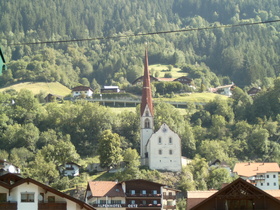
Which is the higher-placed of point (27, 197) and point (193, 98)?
point (193, 98)

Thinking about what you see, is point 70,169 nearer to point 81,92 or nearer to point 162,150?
point 162,150

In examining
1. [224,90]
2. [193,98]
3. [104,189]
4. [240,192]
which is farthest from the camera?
[224,90]

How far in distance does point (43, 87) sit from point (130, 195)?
95.6 m

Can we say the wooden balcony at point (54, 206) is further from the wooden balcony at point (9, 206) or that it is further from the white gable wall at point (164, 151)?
the white gable wall at point (164, 151)

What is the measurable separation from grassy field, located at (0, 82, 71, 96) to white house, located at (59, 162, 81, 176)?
61961 millimetres

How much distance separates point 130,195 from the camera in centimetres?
9112

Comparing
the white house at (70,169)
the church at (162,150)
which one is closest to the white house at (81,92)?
the church at (162,150)

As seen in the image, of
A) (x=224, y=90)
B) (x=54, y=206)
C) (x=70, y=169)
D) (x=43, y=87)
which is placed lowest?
(x=54, y=206)

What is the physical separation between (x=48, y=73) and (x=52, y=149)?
7802 cm

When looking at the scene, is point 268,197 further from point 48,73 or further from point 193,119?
point 48,73

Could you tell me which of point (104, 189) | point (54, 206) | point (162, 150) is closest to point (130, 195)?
point (104, 189)

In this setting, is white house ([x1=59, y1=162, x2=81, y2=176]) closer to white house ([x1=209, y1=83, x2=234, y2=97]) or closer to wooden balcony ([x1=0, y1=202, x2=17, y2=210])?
wooden balcony ([x1=0, y1=202, x2=17, y2=210])

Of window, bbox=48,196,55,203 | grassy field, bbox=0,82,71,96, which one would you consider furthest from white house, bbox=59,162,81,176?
window, bbox=48,196,55,203

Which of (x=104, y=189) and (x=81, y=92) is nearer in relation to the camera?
(x=104, y=189)
